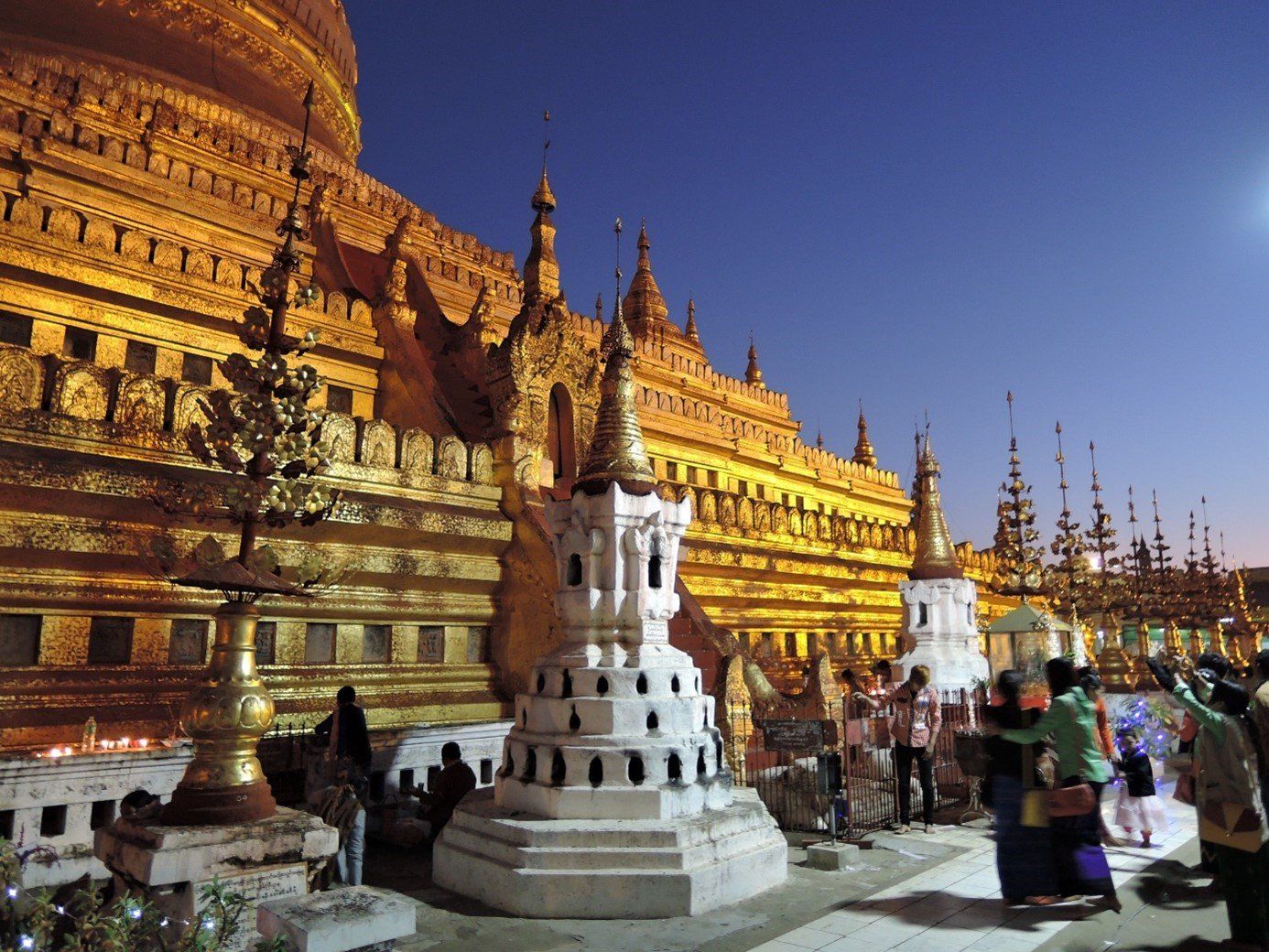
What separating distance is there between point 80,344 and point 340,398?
3.74 m

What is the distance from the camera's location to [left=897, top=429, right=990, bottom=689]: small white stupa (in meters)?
18.3

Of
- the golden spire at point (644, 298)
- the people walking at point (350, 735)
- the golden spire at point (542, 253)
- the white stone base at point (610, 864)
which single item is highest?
the golden spire at point (644, 298)

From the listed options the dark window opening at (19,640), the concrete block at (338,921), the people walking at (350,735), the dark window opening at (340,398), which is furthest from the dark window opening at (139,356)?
the concrete block at (338,921)

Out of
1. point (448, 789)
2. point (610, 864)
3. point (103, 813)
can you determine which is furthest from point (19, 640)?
point (610, 864)

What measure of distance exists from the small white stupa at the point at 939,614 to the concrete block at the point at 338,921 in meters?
15.8

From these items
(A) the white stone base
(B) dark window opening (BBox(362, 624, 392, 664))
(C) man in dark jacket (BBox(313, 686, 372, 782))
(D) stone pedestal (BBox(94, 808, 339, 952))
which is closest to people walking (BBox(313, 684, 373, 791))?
(C) man in dark jacket (BBox(313, 686, 372, 782))

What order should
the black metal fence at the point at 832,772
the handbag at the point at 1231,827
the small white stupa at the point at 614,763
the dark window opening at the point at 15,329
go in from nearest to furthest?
the handbag at the point at 1231,827 < the small white stupa at the point at 614,763 < the black metal fence at the point at 832,772 < the dark window opening at the point at 15,329

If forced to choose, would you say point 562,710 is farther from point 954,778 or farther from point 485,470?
point 954,778

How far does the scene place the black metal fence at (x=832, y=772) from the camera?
28.8 ft

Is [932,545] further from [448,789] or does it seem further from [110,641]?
[110,641]

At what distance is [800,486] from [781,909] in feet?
74.7

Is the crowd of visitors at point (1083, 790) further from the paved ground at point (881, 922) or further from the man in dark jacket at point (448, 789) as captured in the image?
the man in dark jacket at point (448, 789)

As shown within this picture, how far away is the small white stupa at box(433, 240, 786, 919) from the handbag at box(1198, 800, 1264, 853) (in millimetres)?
3084

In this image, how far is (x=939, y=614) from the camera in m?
18.8
